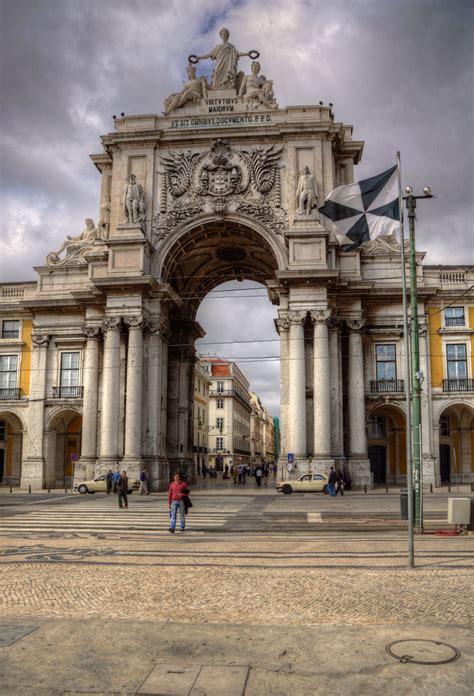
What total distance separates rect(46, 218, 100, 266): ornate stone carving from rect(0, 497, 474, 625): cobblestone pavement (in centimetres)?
2961

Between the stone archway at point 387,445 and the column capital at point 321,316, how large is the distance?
9534 millimetres

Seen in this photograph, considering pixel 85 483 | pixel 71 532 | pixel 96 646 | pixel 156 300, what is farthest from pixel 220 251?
pixel 96 646

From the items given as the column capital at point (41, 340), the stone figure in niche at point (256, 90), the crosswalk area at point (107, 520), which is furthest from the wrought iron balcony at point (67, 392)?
the stone figure in niche at point (256, 90)

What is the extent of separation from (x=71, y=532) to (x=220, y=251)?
30.6m

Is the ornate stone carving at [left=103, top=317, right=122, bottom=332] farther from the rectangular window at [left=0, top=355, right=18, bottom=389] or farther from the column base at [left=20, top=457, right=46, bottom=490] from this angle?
the column base at [left=20, top=457, right=46, bottom=490]

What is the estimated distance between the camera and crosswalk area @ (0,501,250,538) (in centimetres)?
1838

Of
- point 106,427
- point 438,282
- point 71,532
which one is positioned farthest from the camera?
point 438,282

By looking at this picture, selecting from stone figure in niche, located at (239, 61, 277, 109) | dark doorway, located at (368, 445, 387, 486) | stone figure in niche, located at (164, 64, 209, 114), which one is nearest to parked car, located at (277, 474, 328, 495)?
dark doorway, located at (368, 445, 387, 486)

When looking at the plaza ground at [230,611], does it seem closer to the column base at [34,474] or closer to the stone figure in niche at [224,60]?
the column base at [34,474]

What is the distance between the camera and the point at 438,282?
42781mm

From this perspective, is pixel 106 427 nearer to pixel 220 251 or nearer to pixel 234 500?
pixel 234 500

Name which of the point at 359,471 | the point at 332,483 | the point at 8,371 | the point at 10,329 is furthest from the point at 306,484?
the point at 10,329

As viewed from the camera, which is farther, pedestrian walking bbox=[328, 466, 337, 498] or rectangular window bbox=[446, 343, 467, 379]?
rectangular window bbox=[446, 343, 467, 379]

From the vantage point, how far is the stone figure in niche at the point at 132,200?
4031 centimetres
